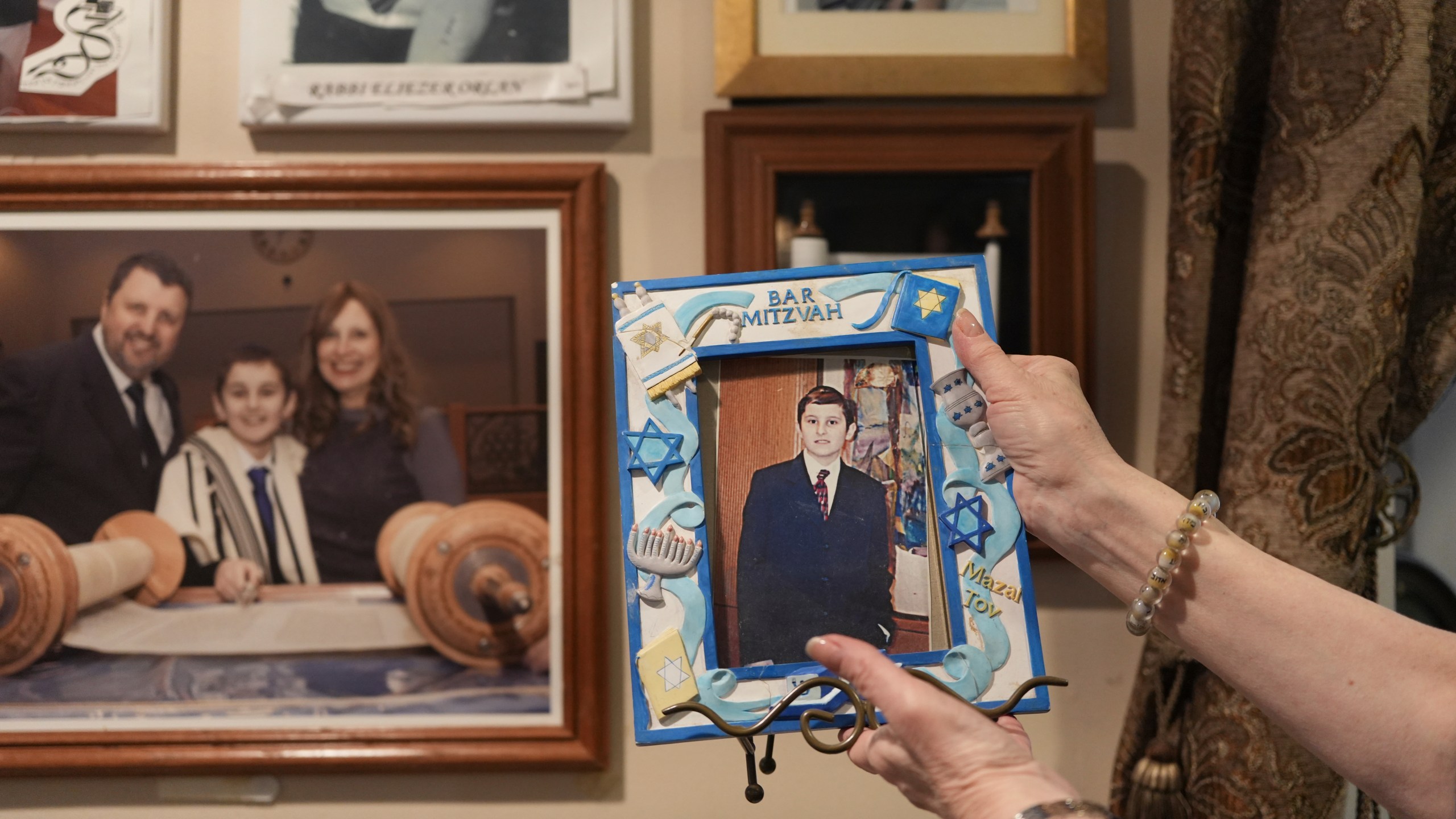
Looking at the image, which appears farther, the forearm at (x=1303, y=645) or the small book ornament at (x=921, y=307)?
the small book ornament at (x=921, y=307)

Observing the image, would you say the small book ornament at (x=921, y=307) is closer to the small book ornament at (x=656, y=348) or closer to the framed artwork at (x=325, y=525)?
the small book ornament at (x=656, y=348)

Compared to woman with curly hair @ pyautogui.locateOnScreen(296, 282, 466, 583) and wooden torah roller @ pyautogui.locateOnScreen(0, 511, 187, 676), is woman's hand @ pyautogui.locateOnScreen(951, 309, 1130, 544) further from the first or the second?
wooden torah roller @ pyautogui.locateOnScreen(0, 511, 187, 676)

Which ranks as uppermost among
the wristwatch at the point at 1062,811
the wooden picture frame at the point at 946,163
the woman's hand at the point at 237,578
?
the wooden picture frame at the point at 946,163

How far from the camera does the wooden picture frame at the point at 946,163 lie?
1.11 metres

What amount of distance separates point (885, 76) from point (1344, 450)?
2.11 ft

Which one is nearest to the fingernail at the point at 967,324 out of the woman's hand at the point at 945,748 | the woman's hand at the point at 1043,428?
the woman's hand at the point at 1043,428

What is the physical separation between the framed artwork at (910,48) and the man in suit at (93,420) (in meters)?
0.75

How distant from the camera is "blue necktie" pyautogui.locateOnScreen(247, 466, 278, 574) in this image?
110 cm

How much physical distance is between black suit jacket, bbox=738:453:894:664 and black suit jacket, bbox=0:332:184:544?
78 centimetres

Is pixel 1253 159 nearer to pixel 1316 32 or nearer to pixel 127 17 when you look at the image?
pixel 1316 32

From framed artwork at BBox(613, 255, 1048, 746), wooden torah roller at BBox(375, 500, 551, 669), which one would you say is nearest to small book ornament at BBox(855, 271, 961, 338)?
framed artwork at BBox(613, 255, 1048, 746)

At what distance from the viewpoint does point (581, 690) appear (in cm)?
110

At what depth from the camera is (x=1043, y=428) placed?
72 cm

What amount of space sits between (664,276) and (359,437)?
0.41m
